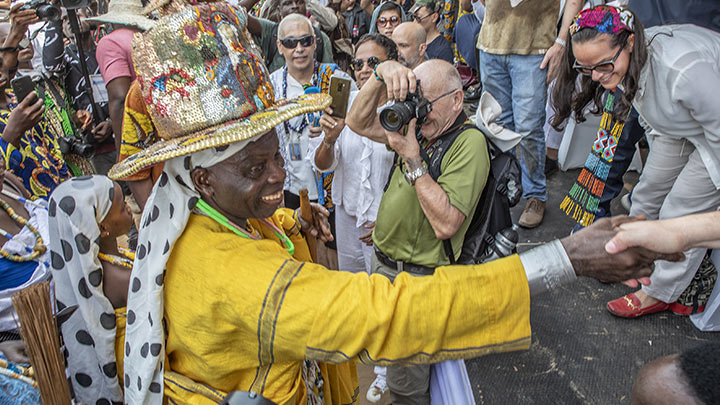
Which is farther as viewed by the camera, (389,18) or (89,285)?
(389,18)

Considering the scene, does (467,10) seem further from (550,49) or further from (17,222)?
(17,222)

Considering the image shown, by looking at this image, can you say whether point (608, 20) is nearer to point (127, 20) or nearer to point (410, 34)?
point (410, 34)

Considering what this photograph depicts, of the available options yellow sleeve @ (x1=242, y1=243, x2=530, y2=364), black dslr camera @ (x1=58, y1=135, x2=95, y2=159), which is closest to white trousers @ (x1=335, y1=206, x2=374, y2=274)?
yellow sleeve @ (x1=242, y1=243, x2=530, y2=364)

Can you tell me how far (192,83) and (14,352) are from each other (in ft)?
3.63

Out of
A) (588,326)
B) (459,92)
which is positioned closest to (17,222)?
(459,92)

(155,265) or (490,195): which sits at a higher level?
(155,265)

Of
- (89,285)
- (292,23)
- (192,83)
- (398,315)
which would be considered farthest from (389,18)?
(398,315)

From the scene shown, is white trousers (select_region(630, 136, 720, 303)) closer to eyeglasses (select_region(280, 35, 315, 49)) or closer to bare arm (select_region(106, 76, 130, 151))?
eyeglasses (select_region(280, 35, 315, 49))

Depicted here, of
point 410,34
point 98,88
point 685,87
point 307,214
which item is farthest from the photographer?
point 98,88

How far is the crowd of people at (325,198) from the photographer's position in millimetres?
1151

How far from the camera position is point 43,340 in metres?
1.33

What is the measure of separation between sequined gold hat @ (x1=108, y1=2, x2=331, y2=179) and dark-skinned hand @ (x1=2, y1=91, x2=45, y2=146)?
A: 1963 mm

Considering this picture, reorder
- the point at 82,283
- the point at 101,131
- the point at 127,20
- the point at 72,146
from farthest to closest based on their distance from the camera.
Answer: the point at 101,131
the point at 72,146
the point at 127,20
the point at 82,283

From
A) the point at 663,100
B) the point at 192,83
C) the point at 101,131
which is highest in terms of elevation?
the point at 192,83
